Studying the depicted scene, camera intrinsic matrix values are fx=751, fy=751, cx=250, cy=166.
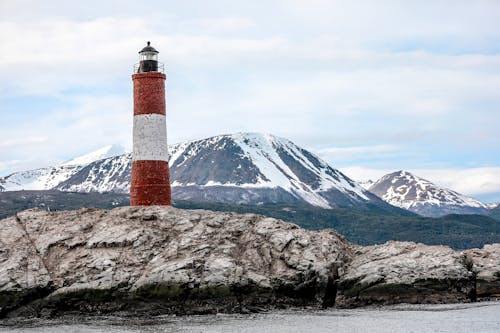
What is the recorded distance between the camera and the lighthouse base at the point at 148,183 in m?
56.4

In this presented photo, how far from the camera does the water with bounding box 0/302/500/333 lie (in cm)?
3994

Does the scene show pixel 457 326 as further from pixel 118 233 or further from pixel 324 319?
pixel 118 233

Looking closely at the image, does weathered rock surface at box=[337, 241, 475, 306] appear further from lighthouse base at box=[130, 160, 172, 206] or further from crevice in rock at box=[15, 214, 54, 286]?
crevice in rock at box=[15, 214, 54, 286]

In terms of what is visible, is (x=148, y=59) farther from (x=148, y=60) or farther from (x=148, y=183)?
(x=148, y=183)

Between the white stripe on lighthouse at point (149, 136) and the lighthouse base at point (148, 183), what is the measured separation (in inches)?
21.3

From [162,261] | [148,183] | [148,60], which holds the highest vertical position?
[148,60]

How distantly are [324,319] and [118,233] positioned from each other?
1550 cm

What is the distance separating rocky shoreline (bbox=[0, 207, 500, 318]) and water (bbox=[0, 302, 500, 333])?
1.81 meters

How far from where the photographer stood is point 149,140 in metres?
56.1

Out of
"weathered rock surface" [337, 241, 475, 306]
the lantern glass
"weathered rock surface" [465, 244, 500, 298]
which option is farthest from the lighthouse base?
"weathered rock surface" [465, 244, 500, 298]

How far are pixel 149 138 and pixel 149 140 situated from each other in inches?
6.0

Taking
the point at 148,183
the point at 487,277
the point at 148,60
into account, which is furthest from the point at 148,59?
the point at 487,277

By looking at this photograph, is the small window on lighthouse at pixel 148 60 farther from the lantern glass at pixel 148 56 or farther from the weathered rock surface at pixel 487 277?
the weathered rock surface at pixel 487 277

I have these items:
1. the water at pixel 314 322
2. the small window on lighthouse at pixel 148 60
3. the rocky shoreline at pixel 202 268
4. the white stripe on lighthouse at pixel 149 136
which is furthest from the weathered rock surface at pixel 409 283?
the small window on lighthouse at pixel 148 60
